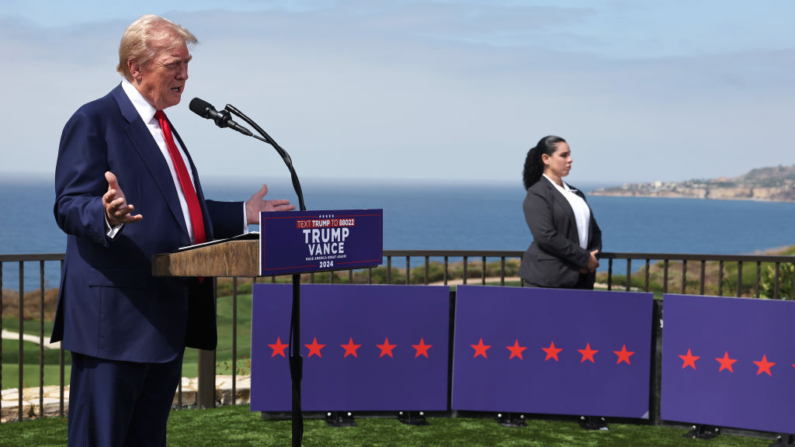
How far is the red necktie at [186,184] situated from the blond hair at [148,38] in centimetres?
20

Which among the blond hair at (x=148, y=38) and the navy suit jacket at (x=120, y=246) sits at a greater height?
the blond hair at (x=148, y=38)

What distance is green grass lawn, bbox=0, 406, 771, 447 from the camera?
471 centimetres

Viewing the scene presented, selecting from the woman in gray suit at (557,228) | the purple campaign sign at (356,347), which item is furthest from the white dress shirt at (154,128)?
the woman in gray suit at (557,228)

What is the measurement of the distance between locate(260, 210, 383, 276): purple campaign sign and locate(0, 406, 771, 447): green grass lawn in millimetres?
2543

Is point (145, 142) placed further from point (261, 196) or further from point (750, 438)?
point (750, 438)

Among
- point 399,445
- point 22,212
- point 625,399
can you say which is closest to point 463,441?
point 399,445

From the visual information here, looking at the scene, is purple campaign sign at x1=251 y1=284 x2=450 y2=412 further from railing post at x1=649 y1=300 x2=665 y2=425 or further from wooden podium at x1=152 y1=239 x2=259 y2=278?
wooden podium at x1=152 y1=239 x2=259 y2=278

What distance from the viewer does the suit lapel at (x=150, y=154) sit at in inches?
87.4

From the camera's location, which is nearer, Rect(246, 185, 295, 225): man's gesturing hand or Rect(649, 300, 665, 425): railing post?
Rect(246, 185, 295, 225): man's gesturing hand

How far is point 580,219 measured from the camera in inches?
201

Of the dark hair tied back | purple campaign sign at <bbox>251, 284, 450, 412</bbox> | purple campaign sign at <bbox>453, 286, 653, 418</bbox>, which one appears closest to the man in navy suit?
purple campaign sign at <bbox>251, 284, 450, 412</bbox>

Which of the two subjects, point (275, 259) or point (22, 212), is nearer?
point (275, 259)

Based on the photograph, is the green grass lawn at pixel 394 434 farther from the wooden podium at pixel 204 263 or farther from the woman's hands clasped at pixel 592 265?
the wooden podium at pixel 204 263

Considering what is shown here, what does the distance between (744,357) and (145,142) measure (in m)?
3.94
